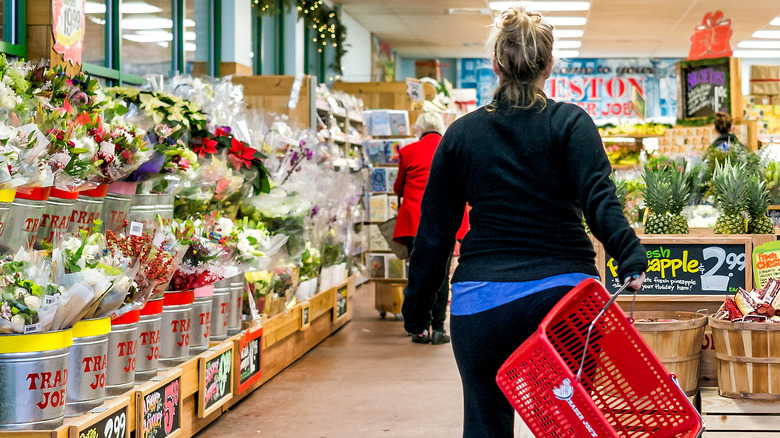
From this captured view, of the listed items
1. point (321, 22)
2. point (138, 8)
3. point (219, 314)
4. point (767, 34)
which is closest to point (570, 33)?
point (767, 34)

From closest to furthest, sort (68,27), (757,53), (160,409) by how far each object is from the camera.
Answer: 1. (160,409)
2. (68,27)
3. (757,53)

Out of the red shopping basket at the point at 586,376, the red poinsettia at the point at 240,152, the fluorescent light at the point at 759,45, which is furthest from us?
the fluorescent light at the point at 759,45

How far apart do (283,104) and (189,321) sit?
398 cm

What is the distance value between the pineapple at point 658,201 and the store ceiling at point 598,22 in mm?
8094

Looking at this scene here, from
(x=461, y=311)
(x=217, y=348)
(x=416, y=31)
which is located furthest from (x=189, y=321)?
(x=416, y=31)

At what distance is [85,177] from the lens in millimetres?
2871

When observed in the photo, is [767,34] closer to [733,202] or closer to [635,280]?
[733,202]

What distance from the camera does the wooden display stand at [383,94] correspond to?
1016 cm

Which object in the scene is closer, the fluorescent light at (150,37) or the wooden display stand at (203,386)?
the wooden display stand at (203,386)

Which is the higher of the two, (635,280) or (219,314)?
(635,280)

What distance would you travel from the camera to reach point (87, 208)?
3.16m

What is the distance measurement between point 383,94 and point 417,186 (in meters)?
4.43

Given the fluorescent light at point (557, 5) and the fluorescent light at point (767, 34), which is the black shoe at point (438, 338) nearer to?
the fluorescent light at point (557, 5)

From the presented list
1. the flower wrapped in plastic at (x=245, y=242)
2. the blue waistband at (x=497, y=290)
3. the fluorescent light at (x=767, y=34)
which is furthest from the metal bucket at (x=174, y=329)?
the fluorescent light at (x=767, y=34)
